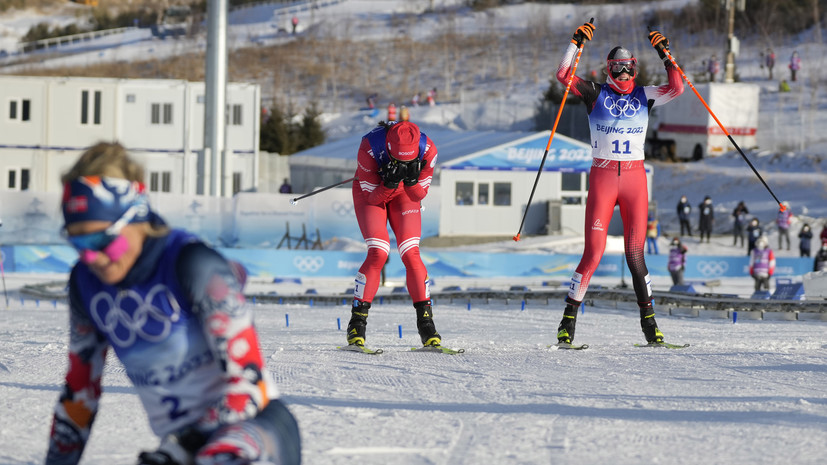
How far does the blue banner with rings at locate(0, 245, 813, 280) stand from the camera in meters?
25.4

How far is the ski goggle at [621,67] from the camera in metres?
8.43

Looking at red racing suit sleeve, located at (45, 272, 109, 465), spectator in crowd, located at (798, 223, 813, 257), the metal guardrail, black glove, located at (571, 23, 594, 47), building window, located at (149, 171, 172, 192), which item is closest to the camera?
red racing suit sleeve, located at (45, 272, 109, 465)

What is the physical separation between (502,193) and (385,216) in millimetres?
27741

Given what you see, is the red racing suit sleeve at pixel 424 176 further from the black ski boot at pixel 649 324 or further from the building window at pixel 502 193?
the building window at pixel 502 193

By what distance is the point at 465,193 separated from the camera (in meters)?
35.7

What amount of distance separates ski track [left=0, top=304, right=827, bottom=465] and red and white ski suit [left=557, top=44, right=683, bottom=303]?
801mm

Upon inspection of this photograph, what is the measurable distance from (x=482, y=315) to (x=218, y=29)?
21125 millimetres

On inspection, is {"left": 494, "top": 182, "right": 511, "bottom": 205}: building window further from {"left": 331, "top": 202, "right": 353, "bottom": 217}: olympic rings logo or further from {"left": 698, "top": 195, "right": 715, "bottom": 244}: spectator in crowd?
{"left": 331, "top": 202, "right": 353, "bottom": 217}: olympic rings logo

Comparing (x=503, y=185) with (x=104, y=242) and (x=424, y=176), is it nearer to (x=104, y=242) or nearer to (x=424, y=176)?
(x=424, y=176)

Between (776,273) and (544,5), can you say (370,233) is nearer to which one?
(776,273)

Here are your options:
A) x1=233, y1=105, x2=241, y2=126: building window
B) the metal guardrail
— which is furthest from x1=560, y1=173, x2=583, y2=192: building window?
the metal guardrail

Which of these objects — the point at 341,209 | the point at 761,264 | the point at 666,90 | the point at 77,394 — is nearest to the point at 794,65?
the point at 341,209

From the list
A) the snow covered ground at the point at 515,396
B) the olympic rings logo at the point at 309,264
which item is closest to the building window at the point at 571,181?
the olympic rings logo at the point at 309,264

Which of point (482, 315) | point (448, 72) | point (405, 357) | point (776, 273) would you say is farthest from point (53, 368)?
point (448, 72)
